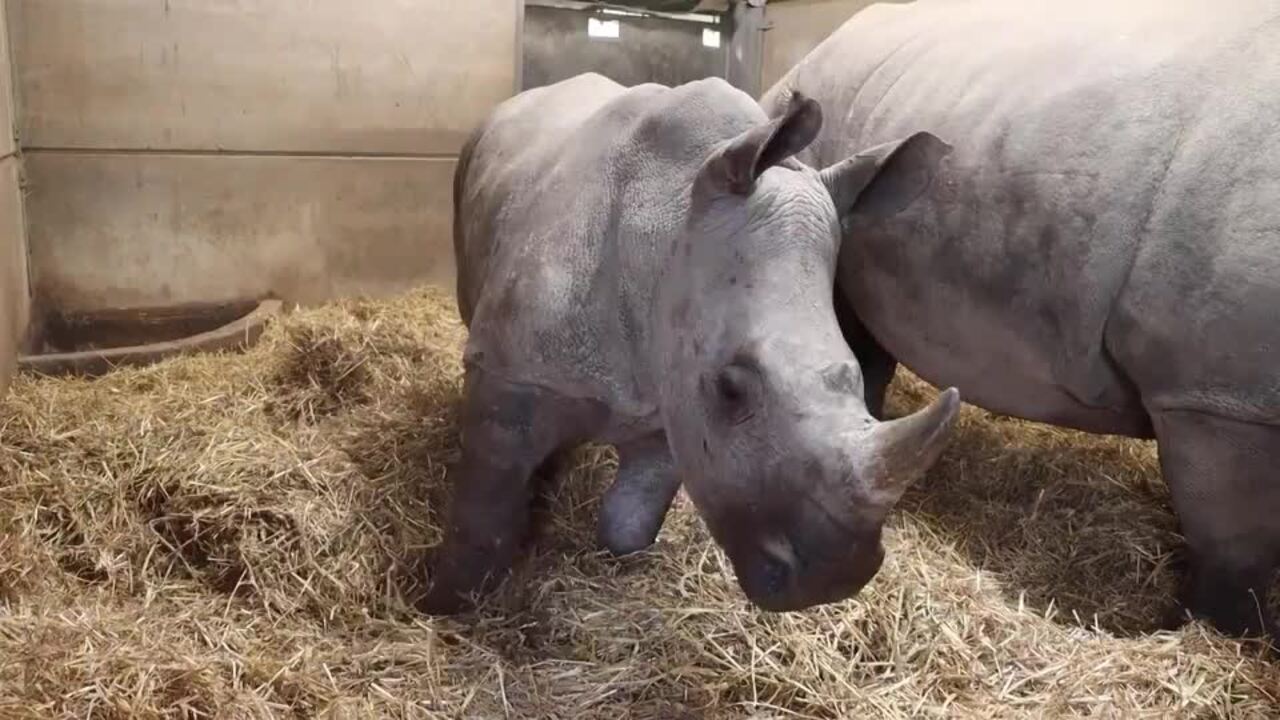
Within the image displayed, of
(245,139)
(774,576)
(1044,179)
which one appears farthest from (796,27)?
(774,576)

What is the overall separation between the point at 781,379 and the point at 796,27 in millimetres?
4017

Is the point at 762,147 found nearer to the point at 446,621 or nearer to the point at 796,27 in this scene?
the point at 446,621

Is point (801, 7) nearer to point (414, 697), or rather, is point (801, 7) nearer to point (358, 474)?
point (358, 474)

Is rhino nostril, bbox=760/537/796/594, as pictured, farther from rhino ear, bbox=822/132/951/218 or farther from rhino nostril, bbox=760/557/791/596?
rhino ear, bbox=822/132/951/218

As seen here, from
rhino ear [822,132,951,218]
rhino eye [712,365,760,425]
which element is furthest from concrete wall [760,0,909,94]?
rhino eye [712,365,760,425]

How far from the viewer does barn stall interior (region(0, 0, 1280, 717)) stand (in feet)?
8.87

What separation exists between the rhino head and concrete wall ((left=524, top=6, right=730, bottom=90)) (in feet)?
11.0

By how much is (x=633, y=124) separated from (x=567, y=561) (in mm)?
1190

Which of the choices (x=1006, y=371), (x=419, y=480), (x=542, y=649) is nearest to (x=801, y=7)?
(x=1006, y=371)

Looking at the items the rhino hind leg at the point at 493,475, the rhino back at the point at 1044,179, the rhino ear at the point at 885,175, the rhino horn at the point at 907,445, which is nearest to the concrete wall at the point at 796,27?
the rhino back at the point at 1044,179

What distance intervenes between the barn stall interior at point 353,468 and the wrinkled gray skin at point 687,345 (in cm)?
33

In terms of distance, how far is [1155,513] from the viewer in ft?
12.0

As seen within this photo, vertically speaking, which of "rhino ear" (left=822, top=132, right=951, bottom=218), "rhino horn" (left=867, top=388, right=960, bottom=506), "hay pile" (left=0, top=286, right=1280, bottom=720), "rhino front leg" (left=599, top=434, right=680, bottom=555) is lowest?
"hay pile" (left=0, top=286, right=1280, bottom=720)

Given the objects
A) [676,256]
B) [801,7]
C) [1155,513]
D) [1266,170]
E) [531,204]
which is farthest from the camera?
[801,7]
